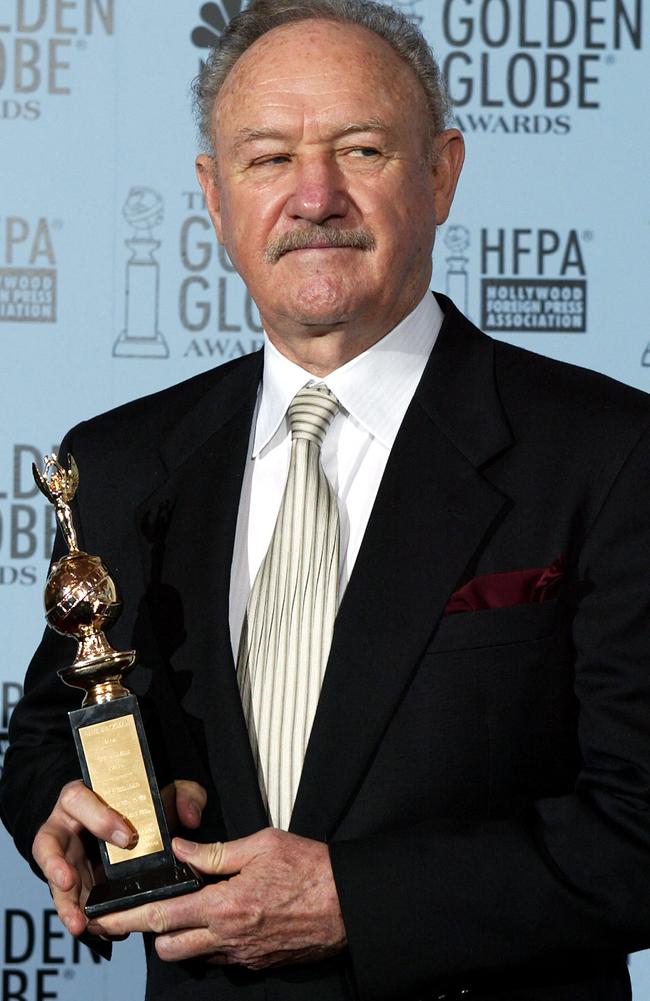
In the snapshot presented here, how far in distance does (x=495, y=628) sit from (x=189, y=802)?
37 centimetres

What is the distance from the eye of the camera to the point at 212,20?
2607 millimetres

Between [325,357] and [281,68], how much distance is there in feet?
1.12

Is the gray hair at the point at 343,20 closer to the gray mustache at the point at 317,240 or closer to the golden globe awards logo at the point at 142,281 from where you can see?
the gray mustache at the point at 317,240

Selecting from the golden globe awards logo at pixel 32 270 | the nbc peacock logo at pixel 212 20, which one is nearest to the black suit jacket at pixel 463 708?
the golden globe awards logo at pixel 32 270

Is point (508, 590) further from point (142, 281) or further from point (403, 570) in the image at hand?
point (142, 281)

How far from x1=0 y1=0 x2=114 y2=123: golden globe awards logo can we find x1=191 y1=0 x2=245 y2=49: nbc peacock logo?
0.16 meters

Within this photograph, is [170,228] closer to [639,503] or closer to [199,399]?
[199,399]

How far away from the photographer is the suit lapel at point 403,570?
4.91ft

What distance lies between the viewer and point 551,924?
1424 mm

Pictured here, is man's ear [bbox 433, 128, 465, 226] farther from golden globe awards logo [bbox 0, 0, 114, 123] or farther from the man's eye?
golden globe awards logo [bbox 0, 0, 114, 123]

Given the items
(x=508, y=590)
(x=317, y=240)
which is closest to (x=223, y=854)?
(x=508, y=590)

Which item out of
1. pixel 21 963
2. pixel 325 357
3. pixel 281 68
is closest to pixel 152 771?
pixel 325 357

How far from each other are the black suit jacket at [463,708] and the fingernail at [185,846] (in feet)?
0.42

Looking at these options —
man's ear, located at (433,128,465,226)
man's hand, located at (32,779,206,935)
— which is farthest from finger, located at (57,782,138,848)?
man's ear, located at (433,128,465,226)
